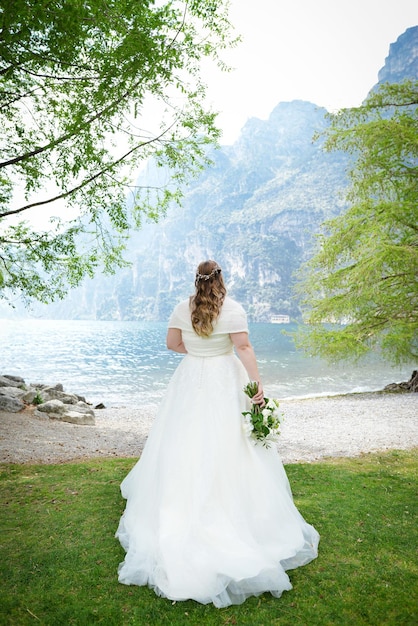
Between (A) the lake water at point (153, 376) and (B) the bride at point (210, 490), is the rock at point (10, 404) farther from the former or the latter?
(A) the lake water at point (153, 376)

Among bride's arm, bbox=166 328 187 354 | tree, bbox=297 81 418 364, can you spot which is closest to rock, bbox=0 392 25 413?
bride's arm, bbox=166 328 187 354

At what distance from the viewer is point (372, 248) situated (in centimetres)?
1258

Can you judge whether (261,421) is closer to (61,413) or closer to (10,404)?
(61,413)

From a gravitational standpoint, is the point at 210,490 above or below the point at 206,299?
below

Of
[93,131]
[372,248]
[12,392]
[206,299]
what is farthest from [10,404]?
[372,248]

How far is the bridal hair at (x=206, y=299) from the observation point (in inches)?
148

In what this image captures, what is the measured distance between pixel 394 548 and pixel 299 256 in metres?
193

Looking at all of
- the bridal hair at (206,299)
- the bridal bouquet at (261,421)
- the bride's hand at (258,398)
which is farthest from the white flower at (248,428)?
the bridal hair at (206,299)

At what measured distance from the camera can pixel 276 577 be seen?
3.21 metres

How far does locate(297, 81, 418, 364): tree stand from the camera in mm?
12578

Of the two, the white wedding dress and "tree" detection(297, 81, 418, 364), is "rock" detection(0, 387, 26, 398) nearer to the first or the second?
the white wedding dress

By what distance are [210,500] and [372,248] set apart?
1095 centimetres

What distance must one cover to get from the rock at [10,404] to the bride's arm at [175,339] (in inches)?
341

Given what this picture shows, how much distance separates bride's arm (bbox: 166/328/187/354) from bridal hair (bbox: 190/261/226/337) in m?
0.30
